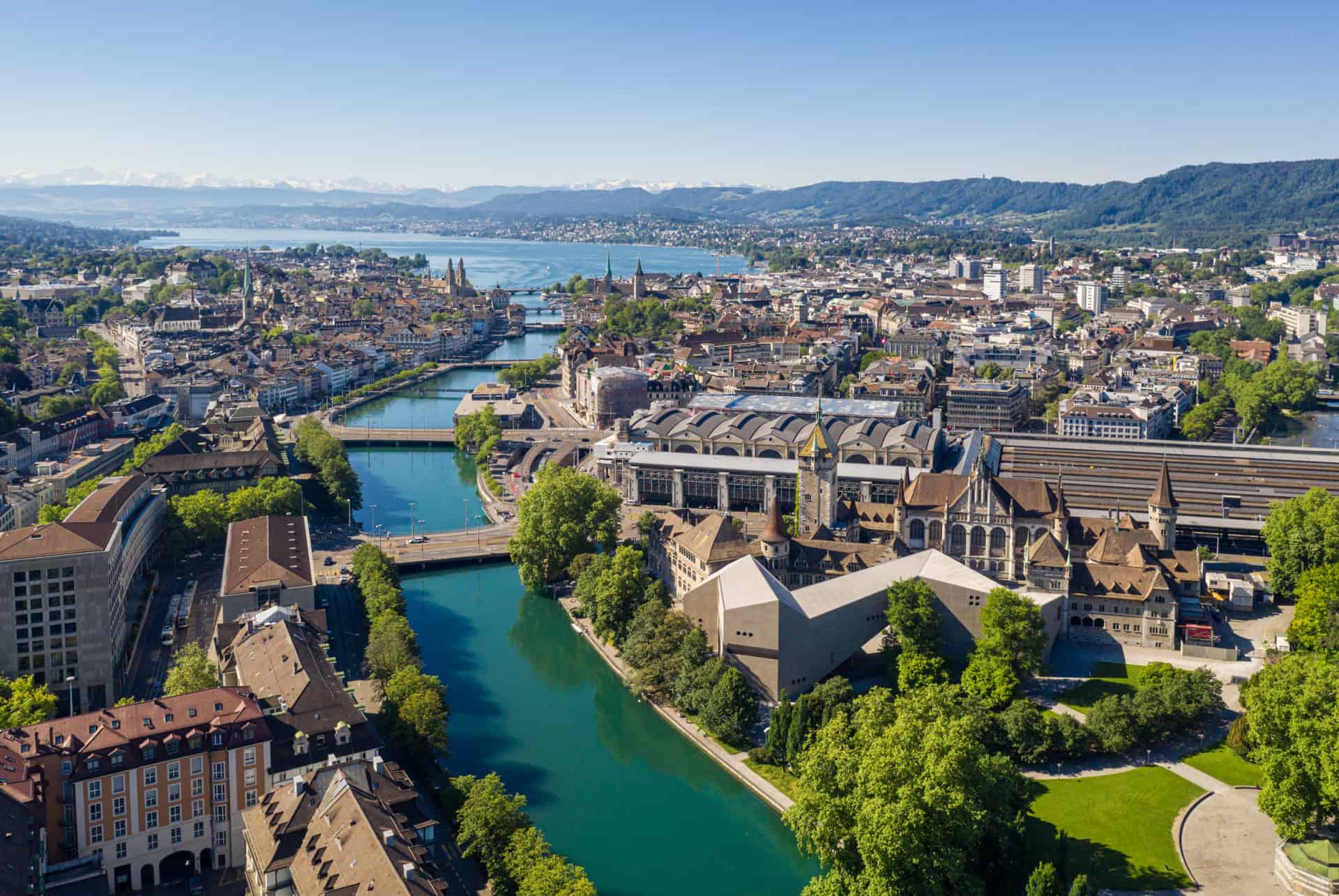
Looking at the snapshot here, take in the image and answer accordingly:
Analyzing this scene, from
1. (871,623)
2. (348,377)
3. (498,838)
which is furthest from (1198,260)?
(498,838)

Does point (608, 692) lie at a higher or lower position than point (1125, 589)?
lower

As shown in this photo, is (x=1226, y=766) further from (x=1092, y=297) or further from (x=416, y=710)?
(x=1092, y=297)

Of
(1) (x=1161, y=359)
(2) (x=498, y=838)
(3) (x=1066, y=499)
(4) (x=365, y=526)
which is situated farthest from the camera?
(1) (x=1161, y=359)

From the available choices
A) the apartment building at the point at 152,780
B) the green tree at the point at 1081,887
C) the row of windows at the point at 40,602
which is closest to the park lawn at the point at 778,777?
the green tree at the point at 1081,887

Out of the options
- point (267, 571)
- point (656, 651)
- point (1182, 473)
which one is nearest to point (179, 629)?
point (267, 571)

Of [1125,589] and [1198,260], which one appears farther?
[1198,260]

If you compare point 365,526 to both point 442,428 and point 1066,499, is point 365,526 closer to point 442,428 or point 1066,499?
point 442,428

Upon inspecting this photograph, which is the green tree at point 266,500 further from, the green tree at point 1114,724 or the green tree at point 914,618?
the green tree at point 1114,724

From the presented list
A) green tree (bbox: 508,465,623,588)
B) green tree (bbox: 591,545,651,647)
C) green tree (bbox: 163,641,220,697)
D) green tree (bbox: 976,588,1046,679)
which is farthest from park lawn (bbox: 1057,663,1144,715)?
green tree (bbox: 163,641,220,697)
